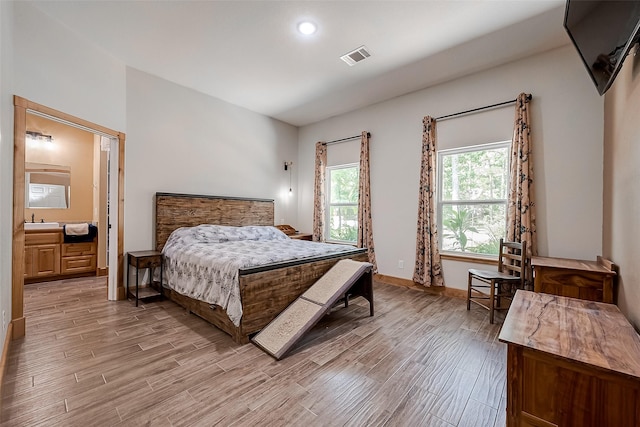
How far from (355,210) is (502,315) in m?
2.77

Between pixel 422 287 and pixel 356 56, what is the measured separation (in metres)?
3.30

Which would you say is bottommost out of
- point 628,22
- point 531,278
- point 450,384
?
point 450,384

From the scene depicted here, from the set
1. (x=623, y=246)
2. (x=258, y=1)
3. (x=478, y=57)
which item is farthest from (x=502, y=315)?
(x=258, y=1)

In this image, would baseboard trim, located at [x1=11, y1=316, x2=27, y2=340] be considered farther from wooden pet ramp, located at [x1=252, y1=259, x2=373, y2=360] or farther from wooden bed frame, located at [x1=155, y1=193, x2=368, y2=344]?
wooden pet ramp, located at [x1=252, y1=259, x2=373, y2=360]

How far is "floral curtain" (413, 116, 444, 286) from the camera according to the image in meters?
3.81

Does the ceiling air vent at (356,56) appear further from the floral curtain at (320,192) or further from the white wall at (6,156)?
the white wall at (6,156)

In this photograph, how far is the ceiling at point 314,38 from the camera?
2459 mm

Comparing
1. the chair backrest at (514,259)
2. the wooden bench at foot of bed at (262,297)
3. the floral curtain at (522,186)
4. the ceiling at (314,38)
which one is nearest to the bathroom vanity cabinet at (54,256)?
the wooden bench at foot of bed at (262,297)

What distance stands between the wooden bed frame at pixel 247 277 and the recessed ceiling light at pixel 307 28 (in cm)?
239

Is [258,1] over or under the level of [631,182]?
over

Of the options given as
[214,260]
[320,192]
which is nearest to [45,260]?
[214,260]

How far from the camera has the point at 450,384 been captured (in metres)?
1.82

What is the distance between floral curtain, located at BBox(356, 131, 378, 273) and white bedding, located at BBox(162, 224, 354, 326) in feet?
4.00

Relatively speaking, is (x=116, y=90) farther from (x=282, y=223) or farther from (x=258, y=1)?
(x=282, y=223)
